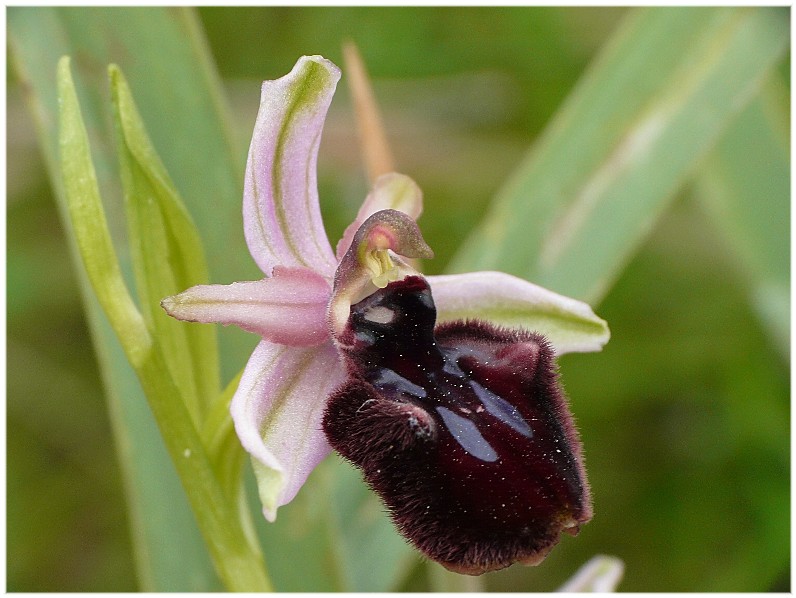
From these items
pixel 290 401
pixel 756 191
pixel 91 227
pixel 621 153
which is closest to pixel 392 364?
pixel 290 401

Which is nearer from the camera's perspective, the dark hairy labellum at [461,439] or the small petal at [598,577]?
the dark hairy labellum at [461,439]

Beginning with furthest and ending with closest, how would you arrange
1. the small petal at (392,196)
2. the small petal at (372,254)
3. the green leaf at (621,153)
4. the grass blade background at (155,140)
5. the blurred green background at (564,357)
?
1. the blurred green background at (564,357)
2. the green leaf at (621,153)
3. the grass blade background at (155,140)
4. the small petal at (392,196)
5. the small petal at (372,254)

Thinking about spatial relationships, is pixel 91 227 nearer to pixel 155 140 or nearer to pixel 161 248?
pixel 161 248

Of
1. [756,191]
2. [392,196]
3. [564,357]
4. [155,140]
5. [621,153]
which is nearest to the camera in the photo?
[392,196]

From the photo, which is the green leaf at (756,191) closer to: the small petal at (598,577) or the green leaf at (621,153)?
the green leaf at (621,153)

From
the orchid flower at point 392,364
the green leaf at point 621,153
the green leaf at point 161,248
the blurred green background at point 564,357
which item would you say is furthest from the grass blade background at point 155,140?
the blurred green background at point 564,357

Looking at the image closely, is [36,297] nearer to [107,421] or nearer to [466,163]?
[107,421]
